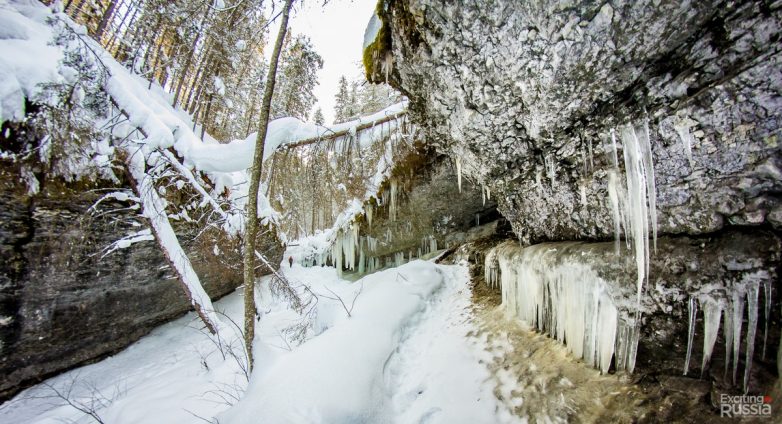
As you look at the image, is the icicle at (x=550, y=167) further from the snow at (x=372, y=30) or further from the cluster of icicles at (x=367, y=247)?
the cluster of icicles at (x=367, y=247)

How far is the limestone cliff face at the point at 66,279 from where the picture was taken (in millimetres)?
4938

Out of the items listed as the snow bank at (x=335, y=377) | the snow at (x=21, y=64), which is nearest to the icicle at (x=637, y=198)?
the snow bank at (x=335, y=377)

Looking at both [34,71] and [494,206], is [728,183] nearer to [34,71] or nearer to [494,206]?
[494,206]

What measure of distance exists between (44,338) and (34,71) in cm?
518

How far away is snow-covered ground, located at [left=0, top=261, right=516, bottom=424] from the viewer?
3.07 m

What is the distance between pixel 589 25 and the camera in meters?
2.55

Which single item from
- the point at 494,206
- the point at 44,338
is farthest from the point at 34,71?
the point at 494,206

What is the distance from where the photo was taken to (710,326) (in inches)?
78.9

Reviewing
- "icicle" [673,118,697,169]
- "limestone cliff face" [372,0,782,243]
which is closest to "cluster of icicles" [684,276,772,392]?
"limestone cliff face" [372,0,782,243]

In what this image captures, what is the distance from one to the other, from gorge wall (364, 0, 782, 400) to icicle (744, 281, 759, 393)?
15 millimetres

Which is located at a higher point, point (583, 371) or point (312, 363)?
point (583, 371)

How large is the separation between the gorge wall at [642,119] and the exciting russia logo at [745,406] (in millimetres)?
99

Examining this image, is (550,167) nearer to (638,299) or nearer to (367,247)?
(638,299)

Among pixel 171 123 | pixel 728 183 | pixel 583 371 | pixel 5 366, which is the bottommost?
pixel 5 366
